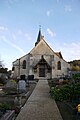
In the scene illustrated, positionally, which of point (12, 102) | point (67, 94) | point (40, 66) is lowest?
point (12, 102)

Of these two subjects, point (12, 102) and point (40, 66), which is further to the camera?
point (40, 66)

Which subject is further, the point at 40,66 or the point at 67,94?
the point at 40,66

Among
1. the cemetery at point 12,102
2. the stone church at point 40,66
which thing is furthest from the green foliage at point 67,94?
the stone church at point 40,66

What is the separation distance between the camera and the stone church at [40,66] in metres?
57.8

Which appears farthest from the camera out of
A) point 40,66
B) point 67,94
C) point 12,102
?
point 40,66

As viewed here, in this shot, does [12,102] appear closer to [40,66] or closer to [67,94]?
[67,94]

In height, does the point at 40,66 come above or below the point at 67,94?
above

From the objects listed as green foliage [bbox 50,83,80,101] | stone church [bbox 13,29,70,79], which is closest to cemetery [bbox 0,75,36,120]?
green foliage [bbox 50,83,80,101]

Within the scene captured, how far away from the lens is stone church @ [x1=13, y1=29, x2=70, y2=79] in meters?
57.8

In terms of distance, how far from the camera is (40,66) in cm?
5831

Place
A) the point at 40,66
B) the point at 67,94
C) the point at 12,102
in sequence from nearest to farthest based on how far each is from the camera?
the point at 12,102 < the point at 67,94 < the point at 40,66

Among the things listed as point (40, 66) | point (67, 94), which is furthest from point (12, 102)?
point (40, 66)

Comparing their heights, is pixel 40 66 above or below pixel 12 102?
above

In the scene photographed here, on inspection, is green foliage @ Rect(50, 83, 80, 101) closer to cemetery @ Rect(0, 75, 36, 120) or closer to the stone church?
cemetery @ Rect(0, 75, 36, 120)
